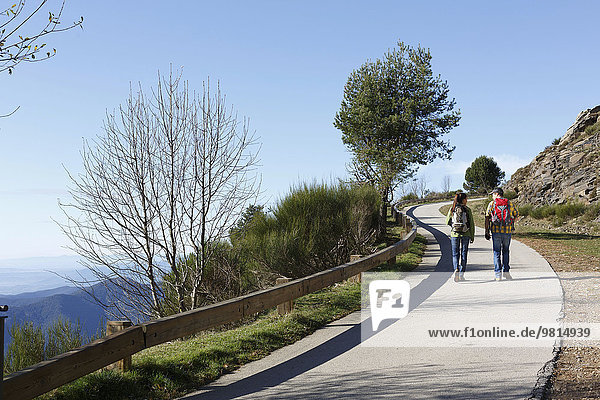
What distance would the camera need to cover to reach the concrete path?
16.4 feet

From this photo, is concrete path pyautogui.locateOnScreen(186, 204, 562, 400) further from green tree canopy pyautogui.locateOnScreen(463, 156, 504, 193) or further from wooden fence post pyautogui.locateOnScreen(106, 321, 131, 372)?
green tree canopy pyautogui.locateOnScreen(463, 156, 504, 193)

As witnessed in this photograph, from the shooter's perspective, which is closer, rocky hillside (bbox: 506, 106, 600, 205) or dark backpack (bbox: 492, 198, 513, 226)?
dark backpack (bbox: 492, 198, 513, 226)

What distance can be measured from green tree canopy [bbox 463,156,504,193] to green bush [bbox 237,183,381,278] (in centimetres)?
6523

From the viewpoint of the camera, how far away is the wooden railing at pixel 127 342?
4176 millimetres

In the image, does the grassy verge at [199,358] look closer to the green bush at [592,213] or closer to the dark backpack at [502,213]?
the dark backpack at [502,213]

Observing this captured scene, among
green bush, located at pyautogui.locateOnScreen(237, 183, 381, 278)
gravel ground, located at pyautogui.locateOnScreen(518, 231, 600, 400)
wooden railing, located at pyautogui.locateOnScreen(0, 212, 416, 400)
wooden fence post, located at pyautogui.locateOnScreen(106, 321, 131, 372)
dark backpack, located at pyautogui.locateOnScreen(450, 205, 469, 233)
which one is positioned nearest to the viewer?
wooden railing, located at pyautogui.locateOnScreen(0, 212, 416, 400)

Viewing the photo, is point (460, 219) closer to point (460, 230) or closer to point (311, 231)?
point (460, 230)

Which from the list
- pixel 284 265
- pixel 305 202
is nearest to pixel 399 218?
pixel 305 202

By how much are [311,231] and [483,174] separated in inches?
2795

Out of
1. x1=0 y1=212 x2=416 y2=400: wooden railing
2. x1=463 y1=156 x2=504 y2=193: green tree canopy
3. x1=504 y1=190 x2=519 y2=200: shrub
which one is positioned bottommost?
x1=0 y1=212 x2=416 y2=400: wooden railing

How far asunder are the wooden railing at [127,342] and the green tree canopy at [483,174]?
7623cm

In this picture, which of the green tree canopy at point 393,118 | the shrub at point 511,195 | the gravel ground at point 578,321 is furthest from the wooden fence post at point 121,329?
the shrub at point 511,195

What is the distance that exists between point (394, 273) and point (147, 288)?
604 centimetres

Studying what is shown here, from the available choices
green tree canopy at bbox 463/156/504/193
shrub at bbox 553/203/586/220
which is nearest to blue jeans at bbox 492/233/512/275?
shrub at bbox 553/203/586/220
